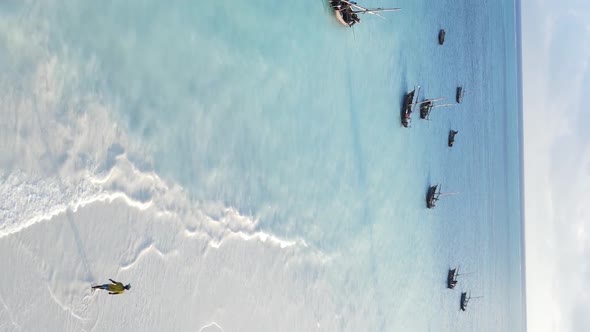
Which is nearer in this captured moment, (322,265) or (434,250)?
(322,265)

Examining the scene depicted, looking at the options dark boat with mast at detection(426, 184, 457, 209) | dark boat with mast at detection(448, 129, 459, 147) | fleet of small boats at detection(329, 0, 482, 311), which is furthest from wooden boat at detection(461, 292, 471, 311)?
dark boat with mast at detection(448, 129, 459, 147)

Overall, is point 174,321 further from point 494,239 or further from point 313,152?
point 494,239

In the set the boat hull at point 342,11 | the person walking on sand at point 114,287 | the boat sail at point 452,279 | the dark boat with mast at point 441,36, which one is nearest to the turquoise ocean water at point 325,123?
the boat hull at point 342,11

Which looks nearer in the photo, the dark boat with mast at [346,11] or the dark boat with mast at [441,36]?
the dark boat with mast at [346,11]

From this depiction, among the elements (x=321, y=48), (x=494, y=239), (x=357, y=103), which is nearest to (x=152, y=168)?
(x=321, y=48)

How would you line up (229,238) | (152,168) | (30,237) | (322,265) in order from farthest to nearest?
(322,265)
(229,238)
(152,168)
(30,237)

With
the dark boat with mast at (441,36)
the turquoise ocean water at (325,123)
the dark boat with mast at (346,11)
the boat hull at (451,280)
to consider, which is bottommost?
the boat hull at (451,280)

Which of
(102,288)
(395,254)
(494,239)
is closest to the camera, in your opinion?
(102,288)

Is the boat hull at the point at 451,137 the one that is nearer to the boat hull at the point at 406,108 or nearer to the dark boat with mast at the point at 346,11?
the boat hull at the point at 406,108

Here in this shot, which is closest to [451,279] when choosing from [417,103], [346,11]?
[417,103]

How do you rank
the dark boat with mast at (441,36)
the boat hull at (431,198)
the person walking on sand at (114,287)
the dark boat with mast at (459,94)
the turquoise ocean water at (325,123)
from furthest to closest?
1. the dark boat with mast at (459,94)
2. the dark boat with mast at (441,36)
3. the boat hull at (431,198)
4. the turquoise ocean water at (325,123)
5. the person walking on sand at (114,287)
